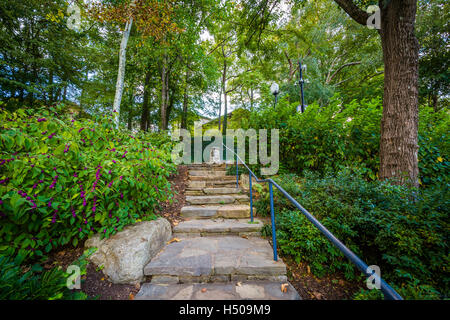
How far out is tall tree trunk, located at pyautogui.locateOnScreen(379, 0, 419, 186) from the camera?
2521 millimetres

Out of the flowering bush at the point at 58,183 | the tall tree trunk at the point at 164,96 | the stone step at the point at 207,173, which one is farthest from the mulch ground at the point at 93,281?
the tall tree trunk at the point at 164,96

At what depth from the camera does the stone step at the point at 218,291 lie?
142 centimetres

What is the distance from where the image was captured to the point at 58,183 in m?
1.45

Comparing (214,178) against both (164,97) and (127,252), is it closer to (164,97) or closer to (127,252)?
(127,252)

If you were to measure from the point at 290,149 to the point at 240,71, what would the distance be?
14574 mm

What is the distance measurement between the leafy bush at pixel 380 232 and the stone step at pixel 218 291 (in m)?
0.47

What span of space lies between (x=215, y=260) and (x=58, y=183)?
5.63 feet

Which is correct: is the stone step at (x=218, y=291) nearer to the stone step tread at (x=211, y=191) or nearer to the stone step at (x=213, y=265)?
the stone step at (x=213, y=265)

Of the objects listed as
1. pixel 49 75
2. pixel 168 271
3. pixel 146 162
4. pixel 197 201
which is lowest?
pixel 168 271

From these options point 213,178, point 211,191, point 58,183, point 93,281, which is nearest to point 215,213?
point 211,191

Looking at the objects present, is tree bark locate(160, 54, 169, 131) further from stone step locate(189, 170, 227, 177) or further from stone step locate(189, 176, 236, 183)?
stone step locate(189, 176, 236, 183)
